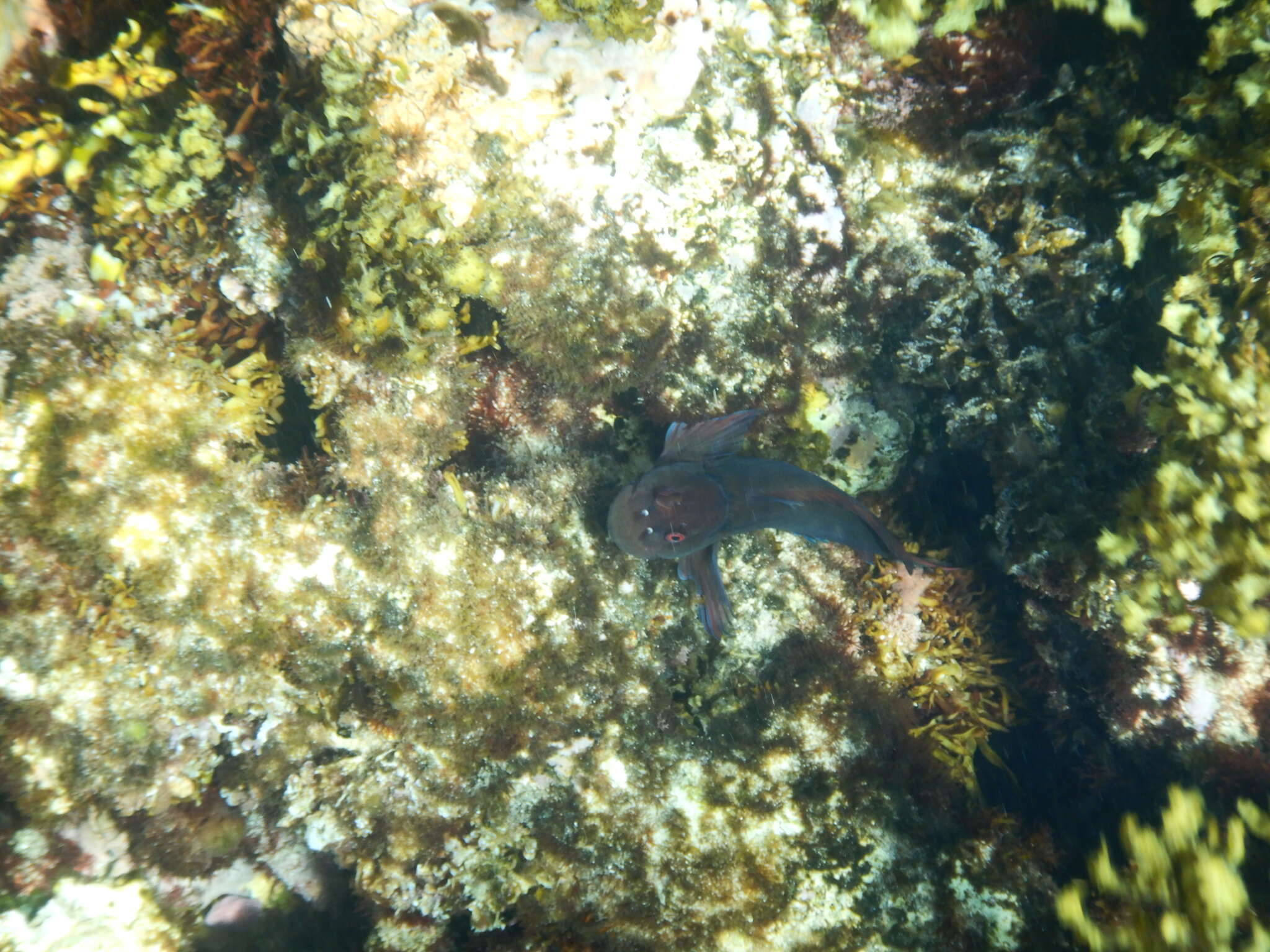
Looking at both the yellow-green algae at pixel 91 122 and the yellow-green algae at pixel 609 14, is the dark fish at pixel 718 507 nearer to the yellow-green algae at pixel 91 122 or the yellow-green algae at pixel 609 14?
the yellow-green algae at pixel 609 14

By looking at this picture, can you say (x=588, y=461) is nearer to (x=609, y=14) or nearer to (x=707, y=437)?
(x=707, y=437)

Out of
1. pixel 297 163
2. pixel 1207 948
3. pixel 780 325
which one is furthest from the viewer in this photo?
pixel 780 325

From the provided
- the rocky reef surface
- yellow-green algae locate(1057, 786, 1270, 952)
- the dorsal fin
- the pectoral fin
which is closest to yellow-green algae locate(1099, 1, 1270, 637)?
the rocky reef surface

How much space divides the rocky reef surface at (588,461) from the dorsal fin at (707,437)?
340mm

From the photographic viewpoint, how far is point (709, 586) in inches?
162

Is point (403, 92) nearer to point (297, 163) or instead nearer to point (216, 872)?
point (297, 163)

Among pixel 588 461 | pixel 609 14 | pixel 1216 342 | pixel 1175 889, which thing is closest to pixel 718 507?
pixel 588 461

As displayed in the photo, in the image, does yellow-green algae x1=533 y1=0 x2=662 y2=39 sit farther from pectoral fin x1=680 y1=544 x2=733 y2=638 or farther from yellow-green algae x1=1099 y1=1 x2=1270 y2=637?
pectoral fin x1=680 y1=544 x2=733 y2=638

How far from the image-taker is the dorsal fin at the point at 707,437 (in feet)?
13.0

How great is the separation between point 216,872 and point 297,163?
5.12 m

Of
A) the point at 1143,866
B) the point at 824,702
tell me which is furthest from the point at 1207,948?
the point at 824,702

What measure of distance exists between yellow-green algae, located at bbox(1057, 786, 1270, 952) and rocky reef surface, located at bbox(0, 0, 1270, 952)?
0.06 meters

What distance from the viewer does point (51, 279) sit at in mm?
3525

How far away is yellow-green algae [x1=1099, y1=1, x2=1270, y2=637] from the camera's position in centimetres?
301
